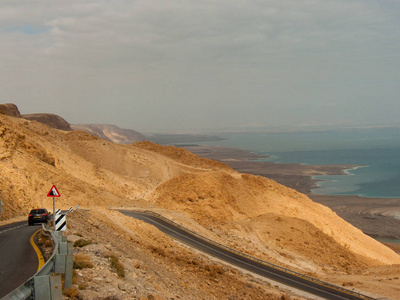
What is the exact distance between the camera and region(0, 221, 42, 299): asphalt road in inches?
446

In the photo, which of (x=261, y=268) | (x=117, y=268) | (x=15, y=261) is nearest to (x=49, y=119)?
A: (x=261, y=268)

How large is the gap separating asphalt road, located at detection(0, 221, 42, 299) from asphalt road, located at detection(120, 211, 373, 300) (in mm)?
17538

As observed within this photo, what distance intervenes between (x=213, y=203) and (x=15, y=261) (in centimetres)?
4177

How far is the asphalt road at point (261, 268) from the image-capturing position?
28.0 meters

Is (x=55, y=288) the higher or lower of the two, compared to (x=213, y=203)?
higher

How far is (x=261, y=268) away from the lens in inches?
1252

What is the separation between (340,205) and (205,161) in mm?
31386

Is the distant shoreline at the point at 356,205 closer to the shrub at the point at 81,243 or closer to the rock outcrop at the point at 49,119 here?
the shrub at the point at 81,243

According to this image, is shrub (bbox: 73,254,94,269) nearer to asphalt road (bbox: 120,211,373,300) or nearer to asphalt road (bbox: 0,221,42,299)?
asphalt road (bbox: 0,221,42,299)

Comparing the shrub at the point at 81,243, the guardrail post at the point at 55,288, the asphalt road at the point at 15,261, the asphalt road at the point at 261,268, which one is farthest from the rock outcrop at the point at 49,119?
the guardrail post at the point at 55,288

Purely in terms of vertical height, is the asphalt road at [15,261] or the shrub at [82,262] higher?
the shrub at [82,262]

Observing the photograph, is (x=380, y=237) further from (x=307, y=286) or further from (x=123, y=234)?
(x=123, y=234)

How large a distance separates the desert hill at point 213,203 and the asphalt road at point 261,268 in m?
3.21

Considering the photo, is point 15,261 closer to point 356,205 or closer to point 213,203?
point 213,203
